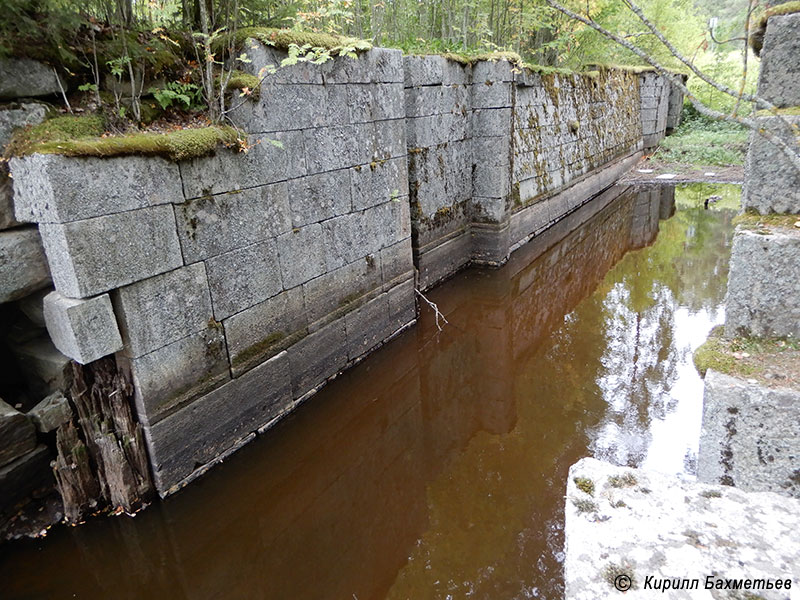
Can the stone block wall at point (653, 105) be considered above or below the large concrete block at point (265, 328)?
above

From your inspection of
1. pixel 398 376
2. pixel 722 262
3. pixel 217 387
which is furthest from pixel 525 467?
pixel 722 262

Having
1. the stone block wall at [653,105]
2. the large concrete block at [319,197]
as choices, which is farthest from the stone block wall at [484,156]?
the stone block wall at [653,105]

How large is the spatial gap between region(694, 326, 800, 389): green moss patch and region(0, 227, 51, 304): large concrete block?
400 cm

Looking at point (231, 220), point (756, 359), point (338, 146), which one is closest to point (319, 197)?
point (338, 146)

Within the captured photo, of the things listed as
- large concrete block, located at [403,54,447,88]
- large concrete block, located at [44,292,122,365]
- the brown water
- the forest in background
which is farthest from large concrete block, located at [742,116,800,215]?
large concrete block, located at [403,54,447,88]

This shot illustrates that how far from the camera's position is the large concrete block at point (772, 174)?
2452 millimetres

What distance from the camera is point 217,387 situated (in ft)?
14.0

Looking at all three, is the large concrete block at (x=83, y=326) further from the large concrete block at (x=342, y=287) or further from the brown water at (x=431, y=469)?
the large concrete block at (x=342, y=287)

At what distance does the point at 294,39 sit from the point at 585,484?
14.0ft

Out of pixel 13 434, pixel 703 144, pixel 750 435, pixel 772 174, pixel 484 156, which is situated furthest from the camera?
pixel 703 144

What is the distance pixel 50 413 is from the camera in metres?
3.67

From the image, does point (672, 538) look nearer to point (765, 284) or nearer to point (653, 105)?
point (765, 284)

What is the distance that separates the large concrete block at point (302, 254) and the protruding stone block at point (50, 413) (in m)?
1.94

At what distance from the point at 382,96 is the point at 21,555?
16.9 feet
